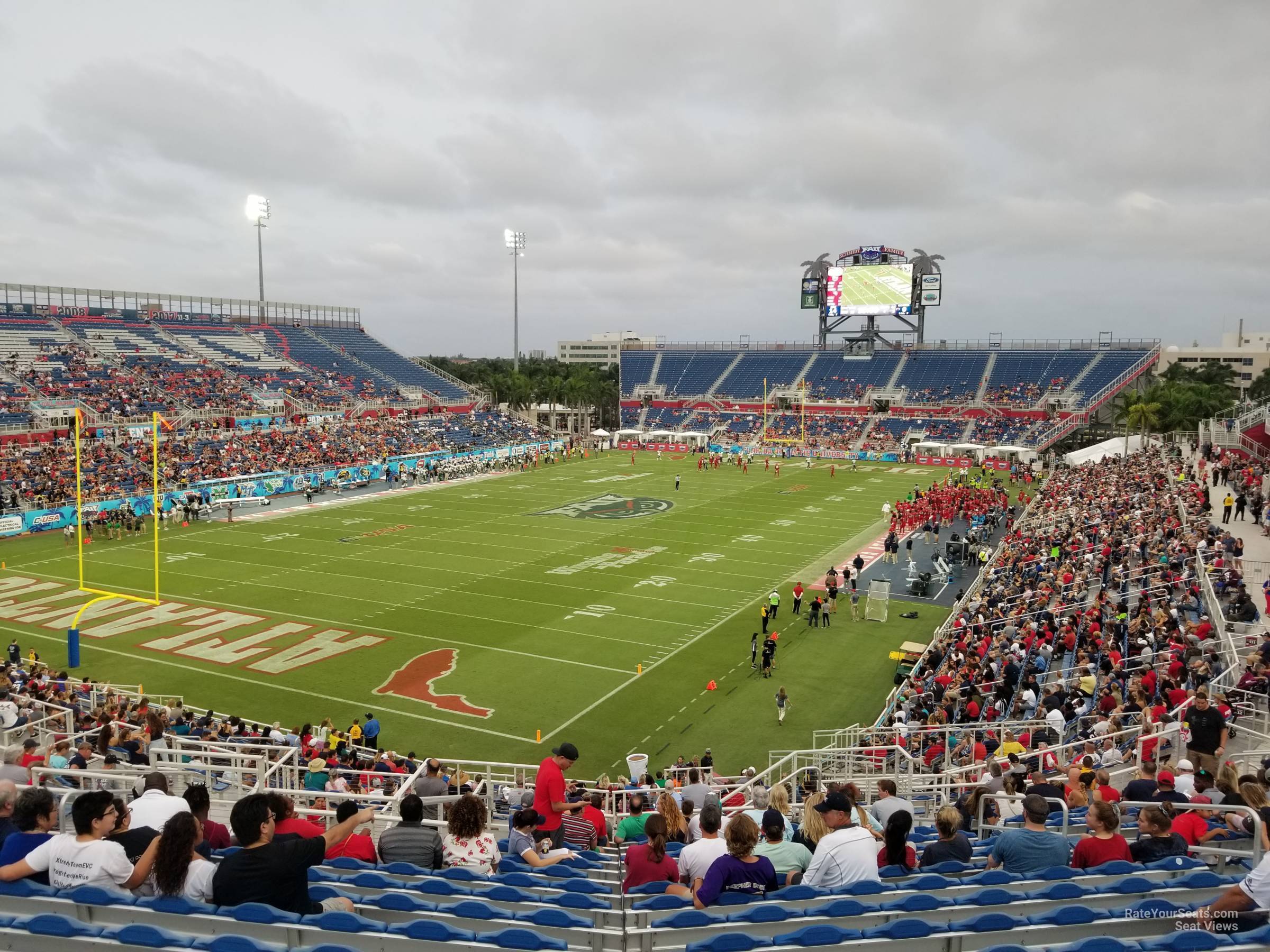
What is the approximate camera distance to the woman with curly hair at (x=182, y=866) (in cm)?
481

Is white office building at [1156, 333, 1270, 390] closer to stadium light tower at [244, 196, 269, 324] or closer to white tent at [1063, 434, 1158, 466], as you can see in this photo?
white tent at [1063, 434, 1158, 466]

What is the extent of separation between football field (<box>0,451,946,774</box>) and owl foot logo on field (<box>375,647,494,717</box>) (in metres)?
0.06

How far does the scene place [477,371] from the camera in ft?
381

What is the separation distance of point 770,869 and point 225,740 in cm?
1033

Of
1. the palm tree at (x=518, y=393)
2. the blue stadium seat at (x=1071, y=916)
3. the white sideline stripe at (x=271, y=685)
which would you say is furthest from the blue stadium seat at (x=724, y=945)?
the palm tree at (x=518, y=393)

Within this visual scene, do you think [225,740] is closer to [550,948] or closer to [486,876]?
[486,876]

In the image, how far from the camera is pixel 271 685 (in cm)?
1936

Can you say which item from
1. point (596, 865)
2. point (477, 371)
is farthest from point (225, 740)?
point (477, 371)

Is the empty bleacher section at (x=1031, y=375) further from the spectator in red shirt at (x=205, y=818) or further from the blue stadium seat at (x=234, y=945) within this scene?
the blue stadium seat at (x=234, y=945)

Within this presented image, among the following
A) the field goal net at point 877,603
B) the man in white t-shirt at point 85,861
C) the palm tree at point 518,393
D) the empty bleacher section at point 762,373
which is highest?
the empty bleacher section at point 762,373

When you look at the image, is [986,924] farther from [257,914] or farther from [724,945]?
[257,914]

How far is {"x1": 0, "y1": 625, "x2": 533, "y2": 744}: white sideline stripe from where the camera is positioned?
17.3 meters

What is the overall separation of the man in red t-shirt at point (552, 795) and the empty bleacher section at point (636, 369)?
87.4m

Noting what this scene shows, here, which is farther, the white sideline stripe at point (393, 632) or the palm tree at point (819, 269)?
the palm tree at point (819, 269)
